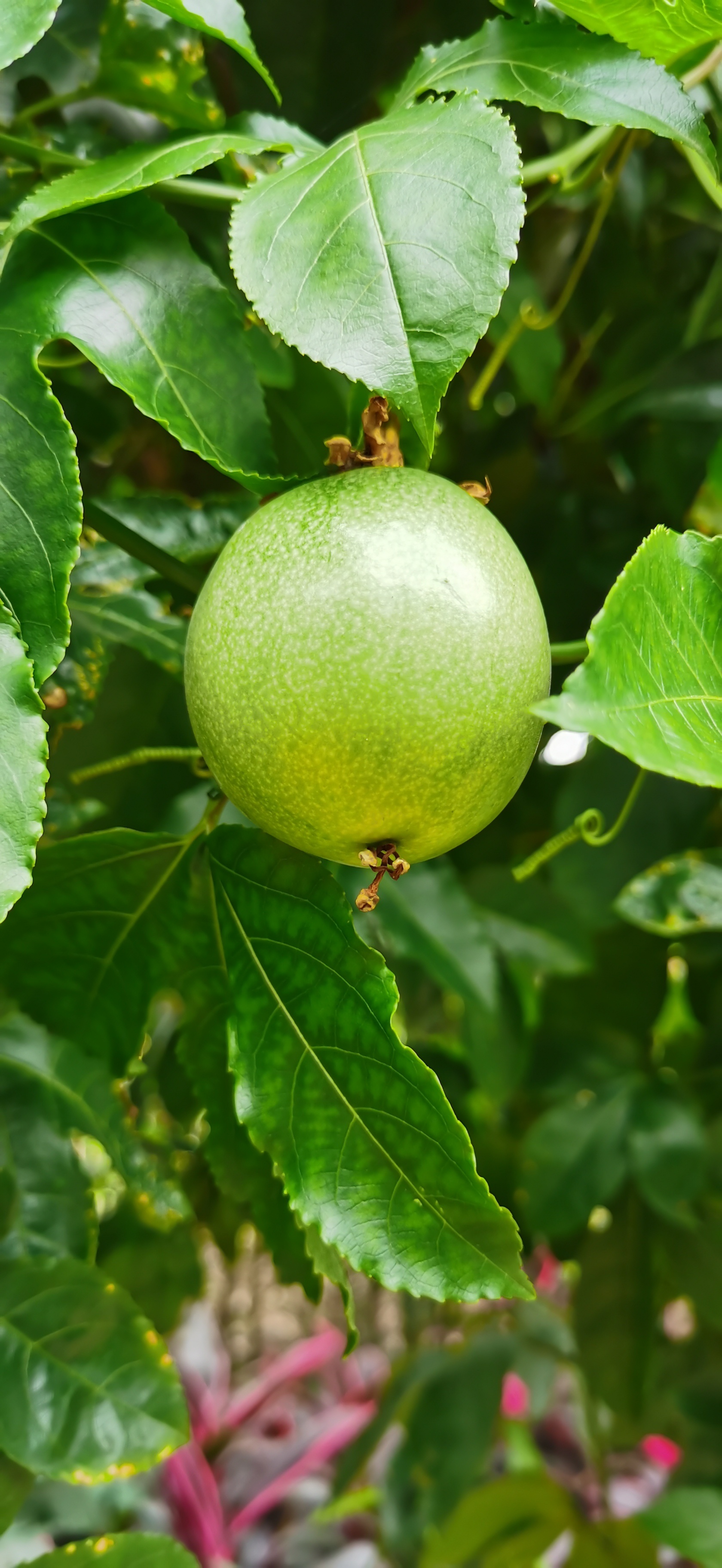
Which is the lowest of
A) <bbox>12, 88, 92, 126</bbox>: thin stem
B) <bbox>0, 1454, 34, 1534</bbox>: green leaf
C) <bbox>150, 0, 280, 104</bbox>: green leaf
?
<bbox>0, 1454, 34, 1534</bbox>: green leaf

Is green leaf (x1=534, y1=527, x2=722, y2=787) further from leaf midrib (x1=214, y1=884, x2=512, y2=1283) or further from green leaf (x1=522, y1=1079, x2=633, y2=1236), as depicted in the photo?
green leaf (x1=522, y1=1079, x2=633, y2=1236)

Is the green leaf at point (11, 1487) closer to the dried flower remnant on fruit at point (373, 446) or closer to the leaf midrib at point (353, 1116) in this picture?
the leaf midrib at point (353, 1116)

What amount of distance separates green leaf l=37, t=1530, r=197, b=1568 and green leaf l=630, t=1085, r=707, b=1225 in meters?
0.36

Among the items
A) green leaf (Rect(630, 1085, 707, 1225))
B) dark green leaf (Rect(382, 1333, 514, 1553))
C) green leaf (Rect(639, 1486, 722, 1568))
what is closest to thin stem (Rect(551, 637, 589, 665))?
green leaf (Rect(630, 1085, 707, 1225))

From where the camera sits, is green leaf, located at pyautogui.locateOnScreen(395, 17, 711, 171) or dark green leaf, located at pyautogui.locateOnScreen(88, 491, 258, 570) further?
dark green leaf, located at pyautogui.locateOnScreen(88, 491, 258, 570)

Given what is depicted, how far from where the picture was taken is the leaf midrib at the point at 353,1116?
28 cm

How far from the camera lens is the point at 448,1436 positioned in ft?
2.69

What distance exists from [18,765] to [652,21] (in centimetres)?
27

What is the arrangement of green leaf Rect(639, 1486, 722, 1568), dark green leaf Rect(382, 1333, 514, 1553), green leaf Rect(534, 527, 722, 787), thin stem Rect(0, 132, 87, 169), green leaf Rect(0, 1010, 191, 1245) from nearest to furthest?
green leaf Rect(534, 527, 722, 787) → thin stem Rect(0, 132, 87, 169) → green leaf Rect(0, 1010, 191, 1245) → green leaf Rect(639, 1486, 722, 1568) → dark green leaf Rect(382, 1333, 514, 1553)

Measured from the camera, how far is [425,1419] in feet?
2.73

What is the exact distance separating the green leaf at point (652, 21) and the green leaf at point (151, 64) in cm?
15

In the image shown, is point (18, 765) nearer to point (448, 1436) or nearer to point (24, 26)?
point (24, 26)

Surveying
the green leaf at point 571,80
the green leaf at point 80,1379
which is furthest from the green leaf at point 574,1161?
the green leaf at point 571,80

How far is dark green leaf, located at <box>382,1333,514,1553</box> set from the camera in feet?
2.64
